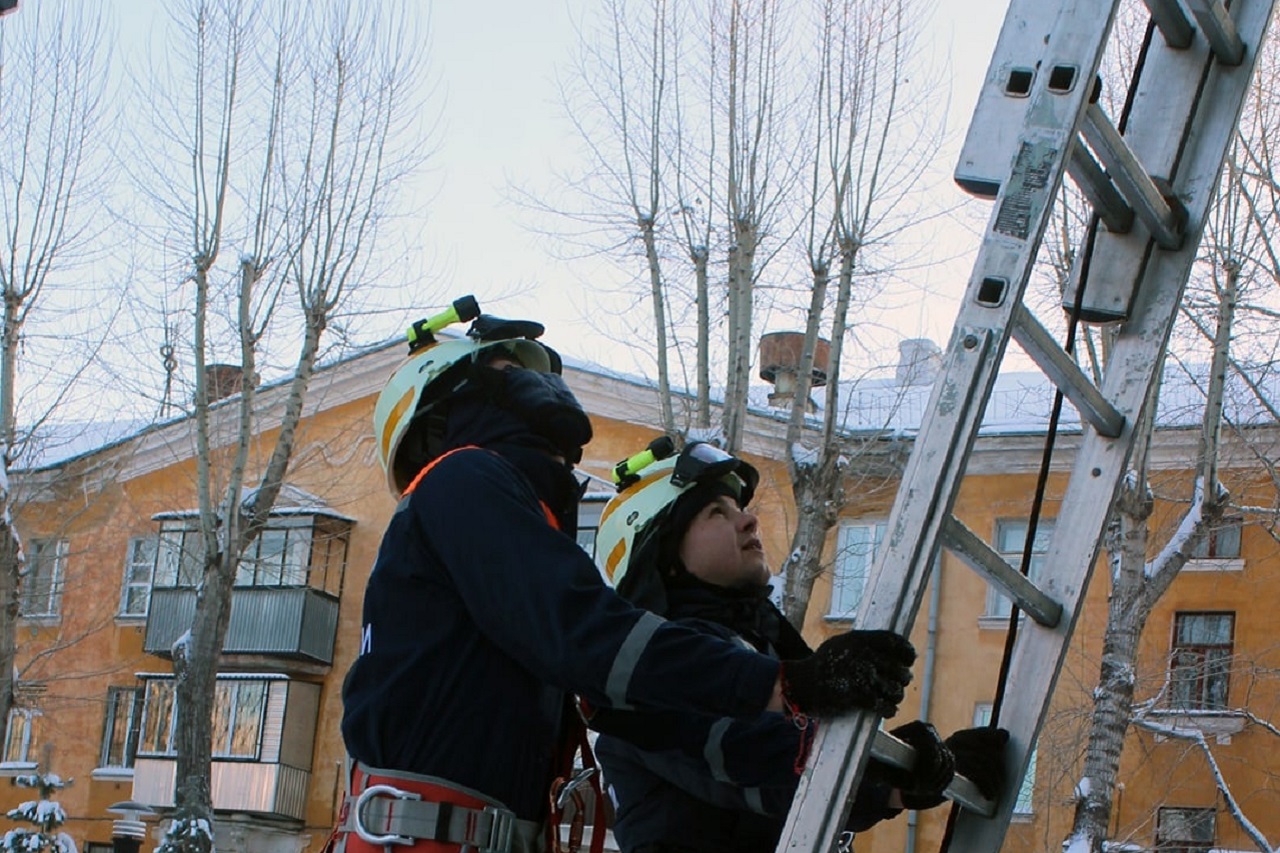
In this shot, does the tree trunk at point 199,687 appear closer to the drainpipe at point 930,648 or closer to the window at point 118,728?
the drainpipe at point 930,648

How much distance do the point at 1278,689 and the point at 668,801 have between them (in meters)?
21.4

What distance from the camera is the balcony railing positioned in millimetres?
30688

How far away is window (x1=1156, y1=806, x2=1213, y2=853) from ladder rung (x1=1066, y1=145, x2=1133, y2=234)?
21777 mm

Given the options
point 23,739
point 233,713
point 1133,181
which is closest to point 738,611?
point 1133,181

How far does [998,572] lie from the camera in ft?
11.0

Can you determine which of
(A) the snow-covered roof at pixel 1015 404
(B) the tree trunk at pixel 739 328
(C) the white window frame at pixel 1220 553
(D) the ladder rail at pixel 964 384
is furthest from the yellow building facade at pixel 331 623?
(D) the ladder rail at pixel 964 384

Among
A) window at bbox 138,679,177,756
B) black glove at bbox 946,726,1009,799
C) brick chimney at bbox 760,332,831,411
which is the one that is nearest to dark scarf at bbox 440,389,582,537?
black glove at bbox 946,726,1009,799

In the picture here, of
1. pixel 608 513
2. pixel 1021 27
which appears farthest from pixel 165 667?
pixel 1021 27

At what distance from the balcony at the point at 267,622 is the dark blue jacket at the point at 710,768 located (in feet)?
89.6

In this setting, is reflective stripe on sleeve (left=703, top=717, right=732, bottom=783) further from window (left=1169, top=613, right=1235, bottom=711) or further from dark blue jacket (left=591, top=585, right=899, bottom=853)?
window (left=1169, top=613, right=1235, bottom=711)

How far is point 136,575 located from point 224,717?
→ 144 inches

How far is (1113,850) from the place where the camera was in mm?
20266

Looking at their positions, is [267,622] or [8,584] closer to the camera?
[8,584]

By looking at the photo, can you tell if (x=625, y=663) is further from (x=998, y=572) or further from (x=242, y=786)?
(x=242, y=786)
